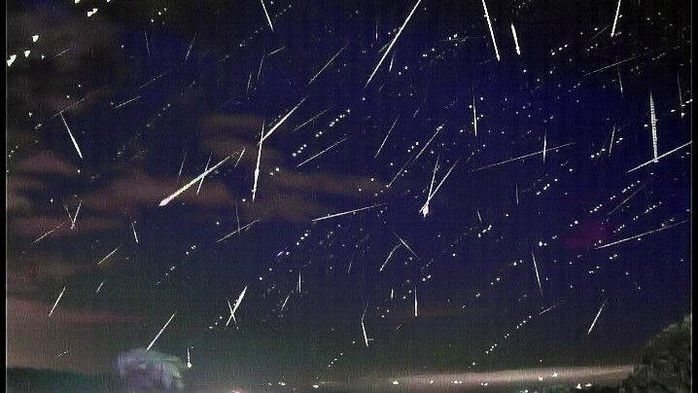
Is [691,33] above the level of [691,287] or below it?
above

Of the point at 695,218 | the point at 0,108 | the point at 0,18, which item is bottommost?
the point at 695,218

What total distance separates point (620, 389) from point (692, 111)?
591 inches

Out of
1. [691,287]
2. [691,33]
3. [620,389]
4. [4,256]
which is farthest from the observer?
[620,389]

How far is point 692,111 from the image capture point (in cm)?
540

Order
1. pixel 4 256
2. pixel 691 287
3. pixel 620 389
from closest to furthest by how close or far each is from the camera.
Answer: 1. pixel 4 256
2. pixel 691 287
3. pixel 620 389

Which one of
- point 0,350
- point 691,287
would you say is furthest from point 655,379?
point 0,350

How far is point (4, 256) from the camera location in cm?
475

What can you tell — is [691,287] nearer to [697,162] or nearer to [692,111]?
[697,162]

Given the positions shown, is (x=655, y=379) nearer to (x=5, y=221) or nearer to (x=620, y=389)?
(x=620, y=389)

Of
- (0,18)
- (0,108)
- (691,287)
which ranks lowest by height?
(691,287)

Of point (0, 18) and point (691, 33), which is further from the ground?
point (0, 18)

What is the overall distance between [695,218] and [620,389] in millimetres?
14904

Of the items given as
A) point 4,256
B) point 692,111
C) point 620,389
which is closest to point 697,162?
point 692,111

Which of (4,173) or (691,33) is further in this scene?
(691,33)
